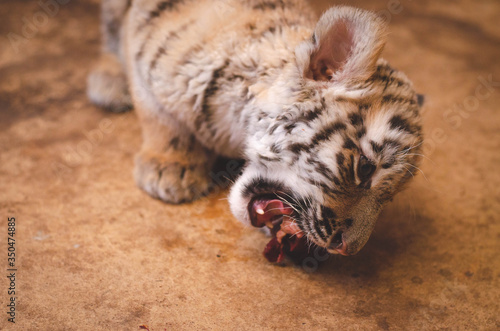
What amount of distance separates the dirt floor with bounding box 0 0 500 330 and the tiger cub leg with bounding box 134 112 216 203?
71 millimetres

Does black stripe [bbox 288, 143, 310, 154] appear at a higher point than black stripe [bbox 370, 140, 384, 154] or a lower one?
lower

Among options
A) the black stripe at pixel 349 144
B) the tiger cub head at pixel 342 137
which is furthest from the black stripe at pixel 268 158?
the black stripe at pixel 349 144

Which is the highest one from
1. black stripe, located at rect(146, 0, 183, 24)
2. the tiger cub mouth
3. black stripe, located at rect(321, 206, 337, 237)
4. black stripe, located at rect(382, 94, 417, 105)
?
black stripe, located at rect(382, 94, 417, 105)

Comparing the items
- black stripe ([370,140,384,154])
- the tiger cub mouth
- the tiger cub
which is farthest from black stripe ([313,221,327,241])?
black stripe ([370,140,384,154])

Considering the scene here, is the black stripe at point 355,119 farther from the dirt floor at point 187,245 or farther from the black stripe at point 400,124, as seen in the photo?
the dirt floor at point 187,245

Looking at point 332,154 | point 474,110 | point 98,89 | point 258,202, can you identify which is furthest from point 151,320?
point 474,110

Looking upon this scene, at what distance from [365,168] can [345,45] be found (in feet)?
1.60

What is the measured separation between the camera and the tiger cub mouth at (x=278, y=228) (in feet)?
6.31

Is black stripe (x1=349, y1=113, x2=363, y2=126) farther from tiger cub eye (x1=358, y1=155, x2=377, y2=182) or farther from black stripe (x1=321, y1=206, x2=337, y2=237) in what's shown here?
black stripe (x1=321, y1=206, x2=337, y2=237)

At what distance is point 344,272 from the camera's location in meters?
2.02

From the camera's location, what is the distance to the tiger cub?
175cm

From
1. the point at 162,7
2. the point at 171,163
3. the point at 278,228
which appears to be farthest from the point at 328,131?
the point at 162,7

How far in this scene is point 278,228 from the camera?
2.03 metres

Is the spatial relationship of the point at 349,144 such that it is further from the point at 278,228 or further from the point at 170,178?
the point at 170,178
